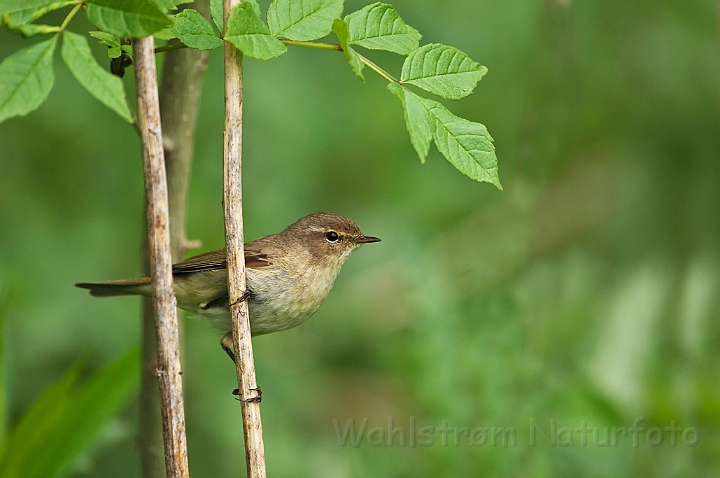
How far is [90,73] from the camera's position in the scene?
59.5 inches

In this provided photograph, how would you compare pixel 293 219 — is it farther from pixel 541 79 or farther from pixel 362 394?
pixel 541 79

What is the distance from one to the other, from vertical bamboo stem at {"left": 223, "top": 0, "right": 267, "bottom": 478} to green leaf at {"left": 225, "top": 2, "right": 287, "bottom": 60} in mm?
155

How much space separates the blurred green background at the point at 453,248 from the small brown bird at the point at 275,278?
440 millimetres

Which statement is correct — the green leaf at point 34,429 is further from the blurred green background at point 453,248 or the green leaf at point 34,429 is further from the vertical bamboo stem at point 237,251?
the vertical bamboo stem at point 237,251

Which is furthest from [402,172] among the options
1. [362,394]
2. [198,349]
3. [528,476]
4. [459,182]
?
[528,476]

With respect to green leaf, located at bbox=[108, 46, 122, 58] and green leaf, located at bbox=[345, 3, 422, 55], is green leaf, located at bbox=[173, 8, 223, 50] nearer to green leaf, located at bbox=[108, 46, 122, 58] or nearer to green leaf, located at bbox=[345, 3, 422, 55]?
green leaf, located at bbox=[108, 46, 122, 58]

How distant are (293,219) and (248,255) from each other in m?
1.63

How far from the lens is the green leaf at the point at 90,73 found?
59.3 inches

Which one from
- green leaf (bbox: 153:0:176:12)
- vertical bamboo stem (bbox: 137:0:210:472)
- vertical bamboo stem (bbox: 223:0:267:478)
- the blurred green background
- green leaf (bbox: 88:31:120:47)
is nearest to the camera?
green leaf (bbox: 153:0:176:12)

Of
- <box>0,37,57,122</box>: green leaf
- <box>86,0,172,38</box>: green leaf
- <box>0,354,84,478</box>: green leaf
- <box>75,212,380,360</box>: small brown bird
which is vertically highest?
<box>86,0,172,38</box>: green leaf

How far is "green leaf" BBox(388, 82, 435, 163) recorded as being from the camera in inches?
65.3

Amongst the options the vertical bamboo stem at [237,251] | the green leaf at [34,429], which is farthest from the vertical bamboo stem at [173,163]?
the vertical bamboo stem at [237,251]

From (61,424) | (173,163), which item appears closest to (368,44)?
(173,163)

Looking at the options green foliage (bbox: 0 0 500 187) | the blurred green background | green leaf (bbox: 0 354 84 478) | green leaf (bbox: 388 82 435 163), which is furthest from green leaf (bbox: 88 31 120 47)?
the blurred green background
